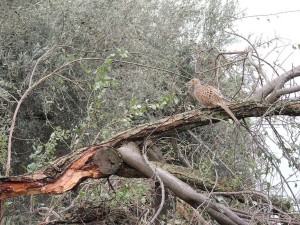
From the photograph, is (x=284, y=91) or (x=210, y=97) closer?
(x=284, y=91)

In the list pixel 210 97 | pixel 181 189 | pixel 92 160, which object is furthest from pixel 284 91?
pixel 92 160

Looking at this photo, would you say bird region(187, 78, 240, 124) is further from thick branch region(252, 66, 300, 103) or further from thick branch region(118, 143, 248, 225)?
thick branch region(118, 143, 248, 225)

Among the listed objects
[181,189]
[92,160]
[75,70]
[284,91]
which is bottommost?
[181,189]

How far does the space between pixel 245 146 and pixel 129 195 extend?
84cm

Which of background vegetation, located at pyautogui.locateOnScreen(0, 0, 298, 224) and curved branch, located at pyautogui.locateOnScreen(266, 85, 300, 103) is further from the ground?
background vegetation, located at pyautogui.locateOnScreen(0, 0, 298, 224)

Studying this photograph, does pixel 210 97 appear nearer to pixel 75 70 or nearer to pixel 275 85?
pixel 275 85

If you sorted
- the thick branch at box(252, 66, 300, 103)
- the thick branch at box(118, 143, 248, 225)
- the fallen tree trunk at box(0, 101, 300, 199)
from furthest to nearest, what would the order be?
the thick branch at box(252, 66, 300, 103), the fallen tree trunk at box(0, 101, 300, 199), the thick branch at box(118, 143, 248, 225)

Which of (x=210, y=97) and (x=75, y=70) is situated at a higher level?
(x=75, y=70)

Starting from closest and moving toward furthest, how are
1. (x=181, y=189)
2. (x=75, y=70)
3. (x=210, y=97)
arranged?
1. (x=181, y=189)
2. (x=210, y=97)
3. (x=75, y=70)

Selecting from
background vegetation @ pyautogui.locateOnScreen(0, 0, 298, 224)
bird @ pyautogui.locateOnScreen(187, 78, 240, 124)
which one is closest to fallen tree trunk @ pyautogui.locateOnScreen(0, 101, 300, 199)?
bird @ pyautogui.locateOnScreen(187, 78, 240, 124)

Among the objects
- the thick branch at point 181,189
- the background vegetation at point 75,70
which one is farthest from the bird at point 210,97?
the background vegetation at point 75,70

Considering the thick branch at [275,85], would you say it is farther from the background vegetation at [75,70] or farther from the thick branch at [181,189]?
the background vegetation at [75,70]

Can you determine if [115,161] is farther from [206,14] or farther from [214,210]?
[206,14]

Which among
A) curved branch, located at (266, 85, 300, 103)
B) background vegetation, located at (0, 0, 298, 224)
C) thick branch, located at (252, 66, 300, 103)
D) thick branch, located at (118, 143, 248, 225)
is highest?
background vegetation, located at (0, 0, 298, 224)
